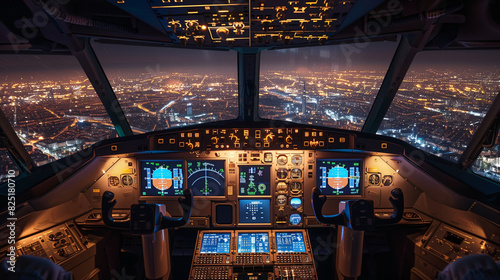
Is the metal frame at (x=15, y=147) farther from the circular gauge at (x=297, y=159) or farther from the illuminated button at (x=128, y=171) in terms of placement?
the circular gauge at (x=297, y=159)

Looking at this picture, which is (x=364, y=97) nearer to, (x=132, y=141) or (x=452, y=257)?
(x=452, y=257)

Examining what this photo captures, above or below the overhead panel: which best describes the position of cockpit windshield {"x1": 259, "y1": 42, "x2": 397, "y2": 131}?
below

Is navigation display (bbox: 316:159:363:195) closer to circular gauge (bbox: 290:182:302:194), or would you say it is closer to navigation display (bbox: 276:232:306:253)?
circular gauge (bbox: 290:182:302:194)

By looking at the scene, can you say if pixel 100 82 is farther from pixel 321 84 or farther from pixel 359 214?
pixel 359 214

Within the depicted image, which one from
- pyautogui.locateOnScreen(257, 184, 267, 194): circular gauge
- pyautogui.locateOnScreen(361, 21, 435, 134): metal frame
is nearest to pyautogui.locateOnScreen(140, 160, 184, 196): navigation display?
pyautogui.locateOnScreen(257, 184, 267, 194): circular gauge

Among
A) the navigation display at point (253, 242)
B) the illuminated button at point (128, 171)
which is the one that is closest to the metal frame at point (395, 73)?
the navigation display at point (253, 242)

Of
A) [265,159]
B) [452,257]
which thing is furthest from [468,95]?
[265,159]
